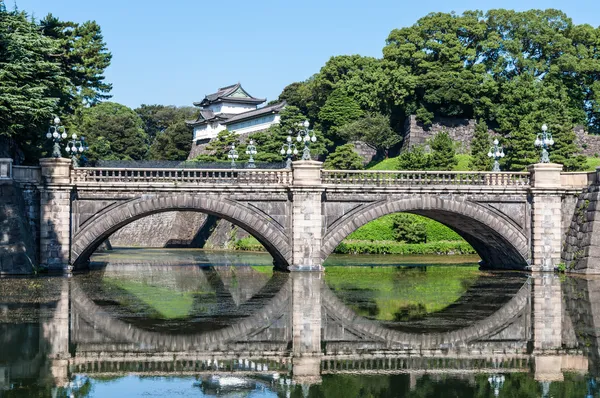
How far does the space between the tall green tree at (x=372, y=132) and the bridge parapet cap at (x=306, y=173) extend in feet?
137

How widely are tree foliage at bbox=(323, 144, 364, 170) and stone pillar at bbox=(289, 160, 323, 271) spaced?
34.7 m

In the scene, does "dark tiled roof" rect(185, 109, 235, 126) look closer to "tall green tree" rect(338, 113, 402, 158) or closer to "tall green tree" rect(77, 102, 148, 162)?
"tall green tree" rect(77, 102, 148, 162)

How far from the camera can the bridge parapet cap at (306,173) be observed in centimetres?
4159

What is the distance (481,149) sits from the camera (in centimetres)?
7638

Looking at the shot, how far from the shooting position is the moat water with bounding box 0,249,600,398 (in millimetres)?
16078

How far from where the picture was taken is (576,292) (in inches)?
1267

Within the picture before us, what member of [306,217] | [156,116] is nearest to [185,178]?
[306,217]

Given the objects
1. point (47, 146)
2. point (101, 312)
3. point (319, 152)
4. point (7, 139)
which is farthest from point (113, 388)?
point (319, 152)

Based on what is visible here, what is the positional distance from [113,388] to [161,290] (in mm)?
17767

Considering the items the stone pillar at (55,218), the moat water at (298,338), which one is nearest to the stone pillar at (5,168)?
the stone pillar at (55,218)

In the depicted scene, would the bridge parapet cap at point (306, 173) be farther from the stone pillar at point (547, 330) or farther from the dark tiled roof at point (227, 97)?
the dark tiled roof at point (227, 97)

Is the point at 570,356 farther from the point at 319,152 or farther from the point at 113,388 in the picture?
the point at 319,152

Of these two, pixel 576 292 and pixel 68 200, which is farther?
pixel 68 200

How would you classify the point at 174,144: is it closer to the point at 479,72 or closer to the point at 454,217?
the point at 479,72
